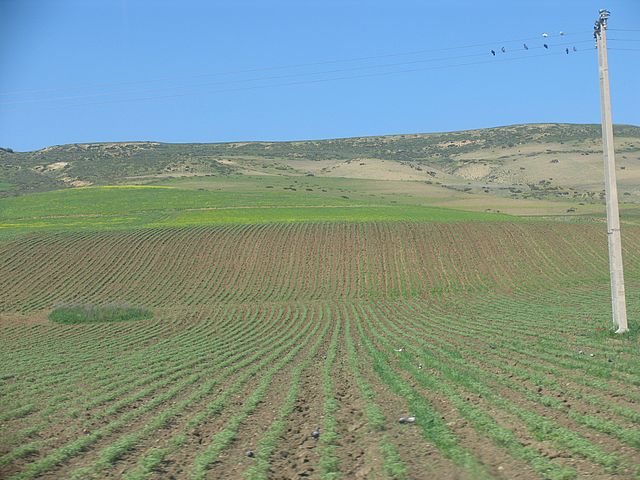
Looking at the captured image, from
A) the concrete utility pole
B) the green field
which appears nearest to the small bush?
the green field

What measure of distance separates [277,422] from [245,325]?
17.6m

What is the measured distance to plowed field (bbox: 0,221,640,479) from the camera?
8.66m

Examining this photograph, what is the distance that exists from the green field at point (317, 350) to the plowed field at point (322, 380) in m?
0.06

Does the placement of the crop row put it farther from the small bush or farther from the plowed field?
the small bush

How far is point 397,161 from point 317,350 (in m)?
143

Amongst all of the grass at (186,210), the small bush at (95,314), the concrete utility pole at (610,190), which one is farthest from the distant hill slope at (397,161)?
the concrete utility pole at (610,190)

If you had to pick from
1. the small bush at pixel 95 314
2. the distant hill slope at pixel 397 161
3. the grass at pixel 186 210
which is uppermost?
the distant hill slope at pixel 397 161

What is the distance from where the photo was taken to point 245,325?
2812 cm

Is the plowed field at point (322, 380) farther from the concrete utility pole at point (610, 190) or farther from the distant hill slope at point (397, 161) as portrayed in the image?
the distant hill slope at point (397, 161)

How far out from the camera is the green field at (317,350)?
8906 mm

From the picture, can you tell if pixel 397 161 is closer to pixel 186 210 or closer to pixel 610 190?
pixel 186 210

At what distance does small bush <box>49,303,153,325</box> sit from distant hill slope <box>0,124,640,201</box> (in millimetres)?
71756

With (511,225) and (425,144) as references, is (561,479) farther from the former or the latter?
(425,144)

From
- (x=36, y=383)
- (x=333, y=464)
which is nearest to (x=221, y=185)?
(x=36, y=383)
